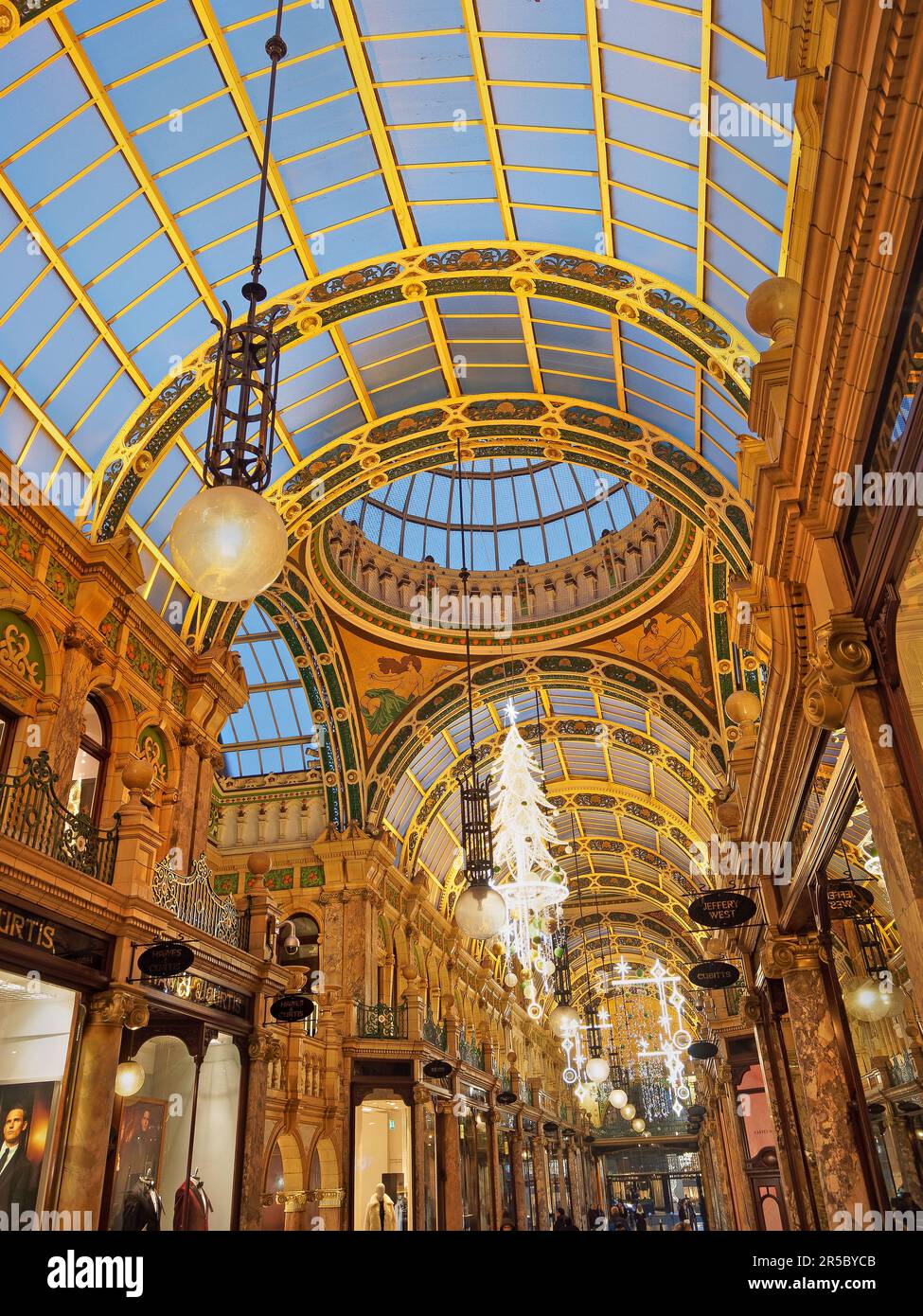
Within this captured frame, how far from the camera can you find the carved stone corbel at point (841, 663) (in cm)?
443

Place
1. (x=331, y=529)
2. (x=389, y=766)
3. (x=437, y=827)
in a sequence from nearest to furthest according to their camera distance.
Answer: (x=331, y=529)
(x=389, y=766)
(x=437, y=827)

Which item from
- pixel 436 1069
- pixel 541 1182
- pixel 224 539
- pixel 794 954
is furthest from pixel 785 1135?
pixel 541 1182

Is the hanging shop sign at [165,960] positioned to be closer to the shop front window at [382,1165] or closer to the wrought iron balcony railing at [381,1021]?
the shop front window at [382,1165]

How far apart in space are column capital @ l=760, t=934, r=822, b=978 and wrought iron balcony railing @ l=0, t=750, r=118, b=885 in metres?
6.45

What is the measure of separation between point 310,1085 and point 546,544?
11.7m

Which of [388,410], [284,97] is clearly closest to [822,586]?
[284,97]

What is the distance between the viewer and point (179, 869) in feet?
33.8

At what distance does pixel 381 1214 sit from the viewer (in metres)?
14.7

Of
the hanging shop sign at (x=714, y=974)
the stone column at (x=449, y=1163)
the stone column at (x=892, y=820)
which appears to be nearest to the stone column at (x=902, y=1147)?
the stone column at (x=449, y=1163)

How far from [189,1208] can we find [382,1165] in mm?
9456

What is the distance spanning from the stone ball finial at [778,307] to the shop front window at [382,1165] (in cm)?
1454

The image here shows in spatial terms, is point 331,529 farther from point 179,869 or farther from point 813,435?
point 813,435

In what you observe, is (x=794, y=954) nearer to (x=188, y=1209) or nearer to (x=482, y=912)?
(x=482, y=912)

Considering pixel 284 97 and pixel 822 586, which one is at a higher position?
pixel 284 97
